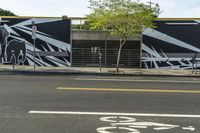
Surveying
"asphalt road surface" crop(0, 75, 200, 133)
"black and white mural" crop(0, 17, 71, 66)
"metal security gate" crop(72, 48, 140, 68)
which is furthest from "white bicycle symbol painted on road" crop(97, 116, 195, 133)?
"black and white mural" crop(0, 17, 71, 66)

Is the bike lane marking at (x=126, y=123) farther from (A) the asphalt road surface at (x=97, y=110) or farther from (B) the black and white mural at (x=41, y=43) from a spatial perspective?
(B) the black and white mural at (x=41, y=43)

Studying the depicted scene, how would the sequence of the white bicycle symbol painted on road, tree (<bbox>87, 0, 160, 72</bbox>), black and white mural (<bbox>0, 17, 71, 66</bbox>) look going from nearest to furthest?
the white bicycle symbol painted on road → tree (<bbox>87, 0, 160, 72</bbox>) → black and white mural (<bbox>0, 17, 71, 66</bbox>)

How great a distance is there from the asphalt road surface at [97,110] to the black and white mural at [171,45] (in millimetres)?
13450

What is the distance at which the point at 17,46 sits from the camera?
91.9ft

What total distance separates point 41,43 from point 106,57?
15.0 feet

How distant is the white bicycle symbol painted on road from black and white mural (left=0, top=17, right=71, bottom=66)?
19.5 metres

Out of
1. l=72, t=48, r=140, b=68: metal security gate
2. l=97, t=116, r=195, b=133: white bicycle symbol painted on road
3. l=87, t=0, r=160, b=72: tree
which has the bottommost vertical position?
l=97, t=116, r=195, b=133: white bicycle symbol painted on road

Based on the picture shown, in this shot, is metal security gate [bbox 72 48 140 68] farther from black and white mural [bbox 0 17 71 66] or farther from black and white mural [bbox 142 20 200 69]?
black and white mural [bbox 142 20 200 69]

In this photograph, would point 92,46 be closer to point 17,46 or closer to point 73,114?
point 17,46

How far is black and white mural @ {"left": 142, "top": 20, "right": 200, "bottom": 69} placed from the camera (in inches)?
1067

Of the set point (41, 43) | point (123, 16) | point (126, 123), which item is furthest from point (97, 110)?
point (41, 43)

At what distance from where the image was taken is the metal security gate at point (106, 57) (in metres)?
27.9

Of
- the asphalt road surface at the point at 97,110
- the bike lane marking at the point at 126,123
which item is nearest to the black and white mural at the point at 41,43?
the asphalt road surface at the point at 97,110

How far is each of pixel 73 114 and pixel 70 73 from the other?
13784 millimetres
